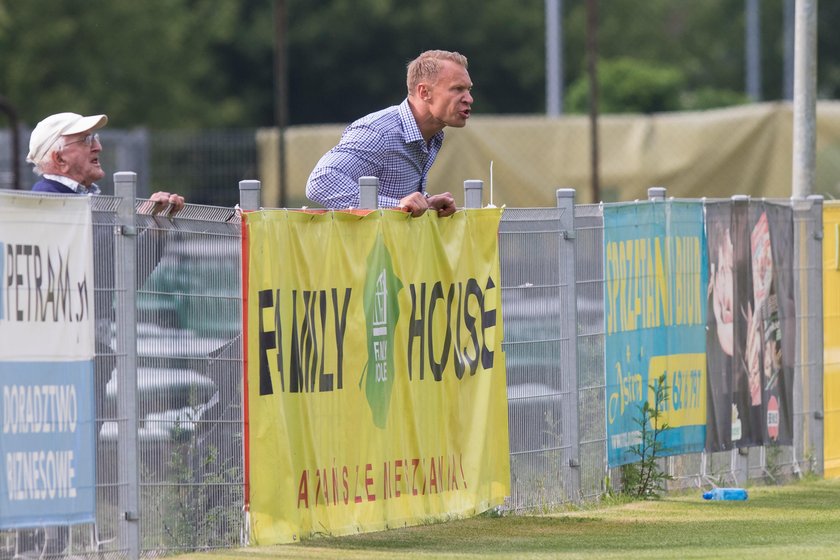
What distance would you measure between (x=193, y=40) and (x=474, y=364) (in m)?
53.3

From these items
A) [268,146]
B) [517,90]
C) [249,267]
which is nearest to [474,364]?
[249,267]

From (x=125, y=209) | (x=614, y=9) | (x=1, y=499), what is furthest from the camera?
(x=614, y=9)

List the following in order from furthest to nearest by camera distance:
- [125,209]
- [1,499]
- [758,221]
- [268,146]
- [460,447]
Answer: [268,146], [758,221], [460,447], [125,209], [1,499]

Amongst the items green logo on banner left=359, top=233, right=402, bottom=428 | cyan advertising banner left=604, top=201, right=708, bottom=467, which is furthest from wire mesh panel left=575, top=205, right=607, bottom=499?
green logo on banner left=359, top=233, right=402, bottom=428

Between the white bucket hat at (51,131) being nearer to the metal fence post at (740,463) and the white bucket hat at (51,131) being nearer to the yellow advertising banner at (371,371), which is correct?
the yellow advertising banner at (371,371)

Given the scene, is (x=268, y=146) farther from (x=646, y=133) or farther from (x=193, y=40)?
(x=193, y=40)

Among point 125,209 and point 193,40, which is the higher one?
point 193,40

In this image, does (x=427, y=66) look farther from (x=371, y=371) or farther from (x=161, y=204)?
(x=161, y=204)

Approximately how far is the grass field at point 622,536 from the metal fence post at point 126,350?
1.35 feet

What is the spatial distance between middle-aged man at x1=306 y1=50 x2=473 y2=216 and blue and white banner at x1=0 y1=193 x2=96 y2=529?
181cm

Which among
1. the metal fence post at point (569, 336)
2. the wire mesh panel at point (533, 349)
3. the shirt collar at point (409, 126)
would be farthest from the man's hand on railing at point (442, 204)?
the metal fence post at point (569, 336)

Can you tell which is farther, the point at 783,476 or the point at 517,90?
the point at 517,90

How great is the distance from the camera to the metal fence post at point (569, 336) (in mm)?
10117

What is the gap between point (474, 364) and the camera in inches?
371
